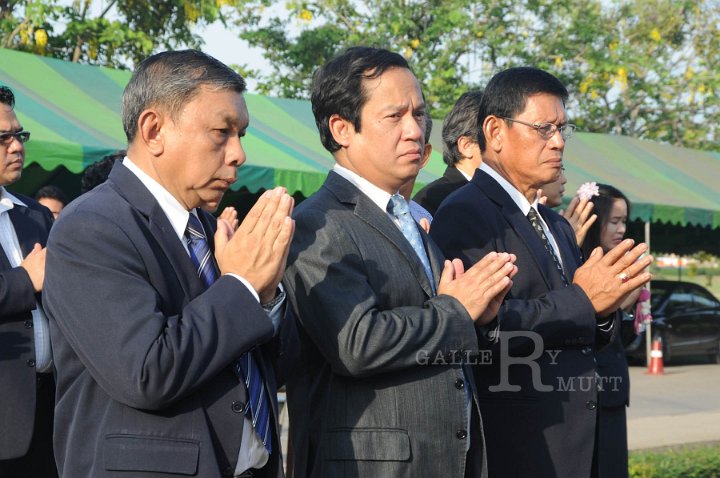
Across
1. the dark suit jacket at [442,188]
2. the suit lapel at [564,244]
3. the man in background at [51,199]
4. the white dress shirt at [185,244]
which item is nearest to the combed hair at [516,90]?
the suit lapel at [564,244]

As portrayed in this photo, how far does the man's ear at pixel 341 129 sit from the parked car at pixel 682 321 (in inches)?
566

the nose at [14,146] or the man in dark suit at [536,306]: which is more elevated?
the nose at [14,146]

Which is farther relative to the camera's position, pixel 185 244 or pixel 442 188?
pixel 442 188

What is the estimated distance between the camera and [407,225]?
3.27 metres

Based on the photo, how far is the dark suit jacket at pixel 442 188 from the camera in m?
4.96

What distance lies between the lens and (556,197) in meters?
5.05

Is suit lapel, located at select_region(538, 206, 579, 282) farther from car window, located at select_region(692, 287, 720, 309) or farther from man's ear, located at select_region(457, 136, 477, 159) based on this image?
car window, located at select_region(692, 287, 720, 309)

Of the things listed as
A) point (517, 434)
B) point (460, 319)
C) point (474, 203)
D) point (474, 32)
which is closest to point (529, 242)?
point (474, 203)

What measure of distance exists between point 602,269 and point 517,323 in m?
0.36

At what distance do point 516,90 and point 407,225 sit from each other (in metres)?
0.97

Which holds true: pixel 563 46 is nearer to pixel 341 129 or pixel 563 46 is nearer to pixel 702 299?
pixel 702 299

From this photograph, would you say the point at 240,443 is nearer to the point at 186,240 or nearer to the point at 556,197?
the point at 186,240

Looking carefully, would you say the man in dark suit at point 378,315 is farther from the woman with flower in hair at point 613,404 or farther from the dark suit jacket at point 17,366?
the dark suit jacket at point 17,366

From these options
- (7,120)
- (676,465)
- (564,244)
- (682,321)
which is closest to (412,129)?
(564,244)
